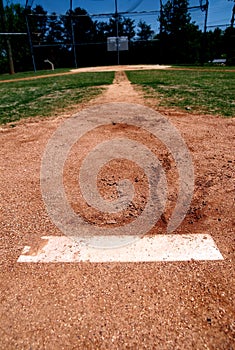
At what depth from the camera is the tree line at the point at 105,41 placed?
2112cm

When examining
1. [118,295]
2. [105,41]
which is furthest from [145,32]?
[118,295]

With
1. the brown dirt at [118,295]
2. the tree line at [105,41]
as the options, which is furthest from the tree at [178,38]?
the brown dirt at [118,295]

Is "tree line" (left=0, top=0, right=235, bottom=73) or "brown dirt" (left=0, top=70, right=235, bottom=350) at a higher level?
"tree line" (left=0, top=0, right=235, bottom=73)

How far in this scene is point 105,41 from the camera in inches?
914

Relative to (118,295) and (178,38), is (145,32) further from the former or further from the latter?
(118,295)

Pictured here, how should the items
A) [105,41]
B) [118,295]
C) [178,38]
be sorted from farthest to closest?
[105,41] < [178,38] < [118,295]

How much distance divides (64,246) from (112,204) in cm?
52

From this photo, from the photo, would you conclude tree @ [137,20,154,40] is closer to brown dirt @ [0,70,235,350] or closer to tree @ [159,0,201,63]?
tree @ [159,0,201,63]

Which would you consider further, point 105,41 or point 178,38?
point 105,41

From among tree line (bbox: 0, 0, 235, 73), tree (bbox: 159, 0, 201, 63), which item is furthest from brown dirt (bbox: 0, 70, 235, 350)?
tree (bbox: 159, 0, 201, 63)

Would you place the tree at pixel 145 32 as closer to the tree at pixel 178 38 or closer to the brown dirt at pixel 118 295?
the tree at pixel 178 38

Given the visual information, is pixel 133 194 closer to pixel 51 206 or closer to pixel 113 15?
pixel 51 206

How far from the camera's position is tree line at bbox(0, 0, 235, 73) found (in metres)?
21.1

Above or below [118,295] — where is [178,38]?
above
